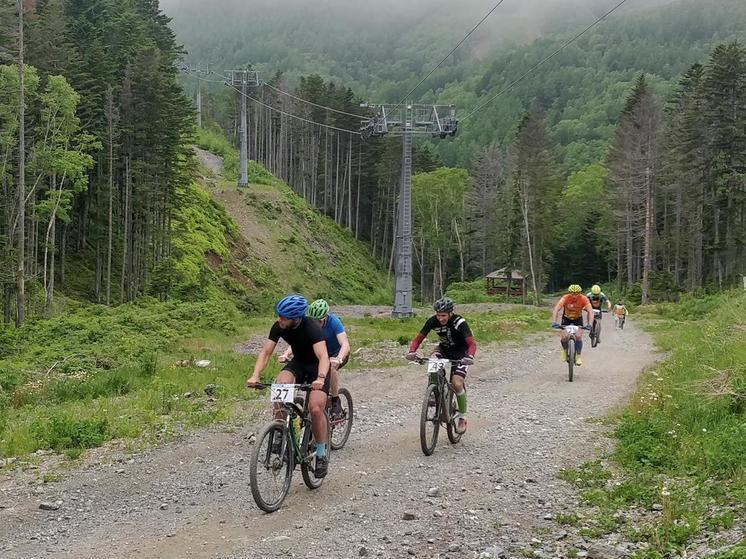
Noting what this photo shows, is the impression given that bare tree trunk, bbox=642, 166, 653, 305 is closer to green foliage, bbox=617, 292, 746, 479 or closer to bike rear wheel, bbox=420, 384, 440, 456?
green foliage, bbox=617, 292, 746, 479

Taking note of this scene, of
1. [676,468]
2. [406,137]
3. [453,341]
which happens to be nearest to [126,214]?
[406,137]

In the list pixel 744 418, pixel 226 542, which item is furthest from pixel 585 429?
pixel 226 542

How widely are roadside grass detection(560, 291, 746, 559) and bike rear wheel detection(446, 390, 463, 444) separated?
6.14ft

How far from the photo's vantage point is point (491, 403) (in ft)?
43.3

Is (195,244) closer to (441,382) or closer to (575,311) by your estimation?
(575,311)

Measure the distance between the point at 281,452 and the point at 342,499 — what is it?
0.94 meters

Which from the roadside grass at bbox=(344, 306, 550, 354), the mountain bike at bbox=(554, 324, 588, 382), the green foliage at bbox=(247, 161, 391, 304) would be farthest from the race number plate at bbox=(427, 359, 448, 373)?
the green foliage at bbox=(247, 161, 391, 304)

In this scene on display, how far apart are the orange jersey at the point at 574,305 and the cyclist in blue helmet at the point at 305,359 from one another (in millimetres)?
9915

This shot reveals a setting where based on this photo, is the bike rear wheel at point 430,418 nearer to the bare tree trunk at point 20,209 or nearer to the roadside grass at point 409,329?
the roadside grass at point 409,329

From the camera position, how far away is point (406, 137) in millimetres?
34906

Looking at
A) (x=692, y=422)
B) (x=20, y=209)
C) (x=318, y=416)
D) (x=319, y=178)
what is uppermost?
(x=319, y=178)

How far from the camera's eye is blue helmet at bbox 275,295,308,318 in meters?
7.07

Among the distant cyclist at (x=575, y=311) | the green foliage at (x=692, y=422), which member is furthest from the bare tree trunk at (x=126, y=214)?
the green foliage at (x=692, y=422)

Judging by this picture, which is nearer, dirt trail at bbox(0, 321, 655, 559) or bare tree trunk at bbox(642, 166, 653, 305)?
dirt trail at bbox(0, 321, 655, 559)
